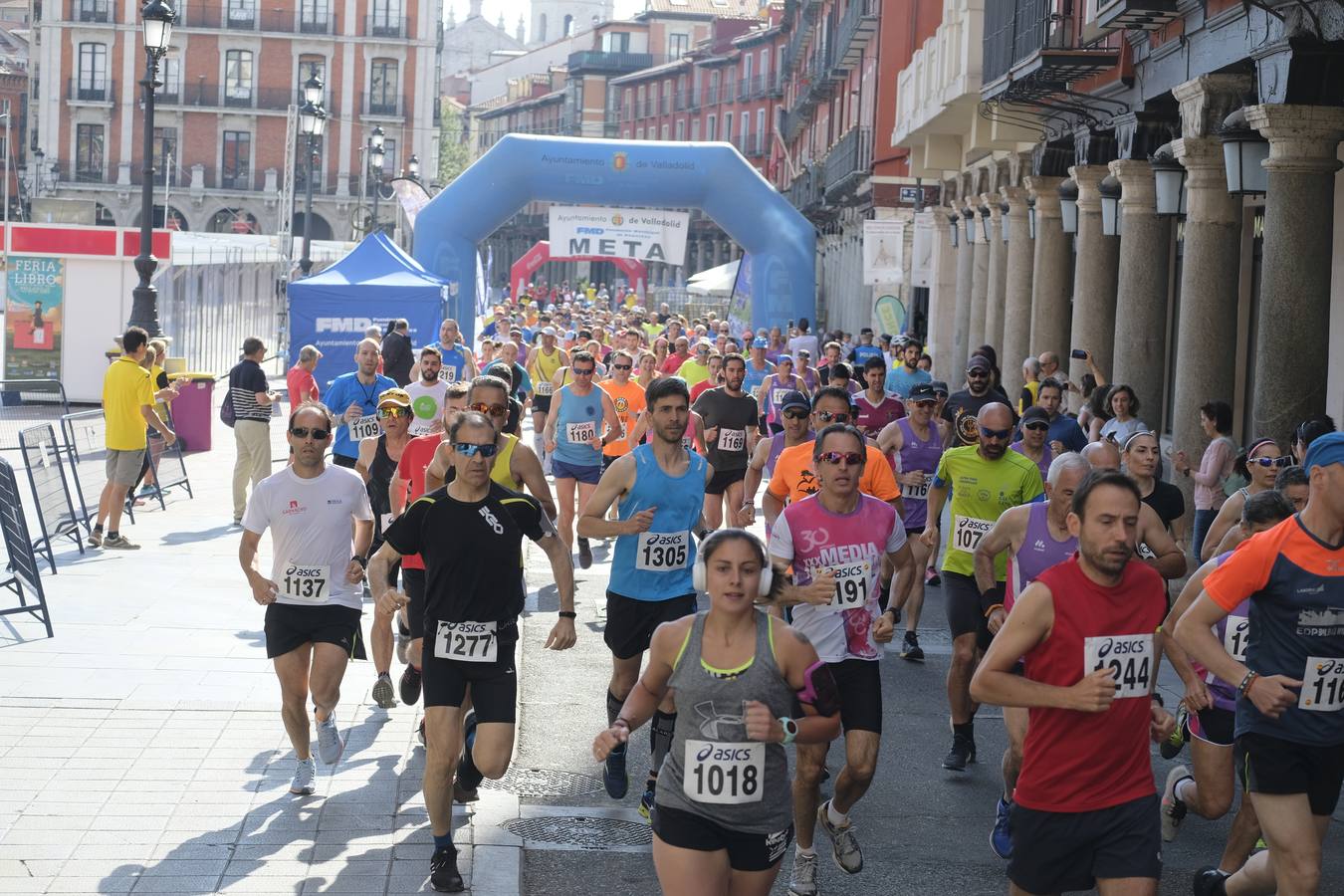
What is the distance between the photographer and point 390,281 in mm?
27766

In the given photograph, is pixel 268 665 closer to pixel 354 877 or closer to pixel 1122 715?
pixel 354 877

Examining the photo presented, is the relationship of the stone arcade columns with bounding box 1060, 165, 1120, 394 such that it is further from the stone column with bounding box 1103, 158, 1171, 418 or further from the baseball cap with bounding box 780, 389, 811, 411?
the baseball cap with bounding box 780, 389, 811, 411

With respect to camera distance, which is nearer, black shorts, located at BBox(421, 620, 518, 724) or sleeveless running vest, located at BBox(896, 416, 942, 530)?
black shorts, located at BBox(421, 620, 518, 724)

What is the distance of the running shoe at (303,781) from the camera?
7.66 m

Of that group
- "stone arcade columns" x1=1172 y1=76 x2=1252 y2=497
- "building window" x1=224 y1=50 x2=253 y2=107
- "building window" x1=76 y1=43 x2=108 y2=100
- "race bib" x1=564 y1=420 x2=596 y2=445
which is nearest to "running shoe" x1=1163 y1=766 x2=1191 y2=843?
"race bib" x1=564 y1=420 x2=596 y2=445

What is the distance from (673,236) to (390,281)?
827cm

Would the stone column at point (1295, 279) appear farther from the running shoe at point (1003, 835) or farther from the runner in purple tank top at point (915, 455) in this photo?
the running shoe at point (1003, 835)

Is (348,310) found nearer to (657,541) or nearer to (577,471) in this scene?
(577,471)

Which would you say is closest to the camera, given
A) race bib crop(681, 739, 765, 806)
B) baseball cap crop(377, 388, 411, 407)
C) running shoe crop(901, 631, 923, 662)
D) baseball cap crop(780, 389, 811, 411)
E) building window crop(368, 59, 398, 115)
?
race bib crop(681, 739, 765, 806)

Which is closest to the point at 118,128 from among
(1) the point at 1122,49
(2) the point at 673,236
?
(2) the point at 673,236

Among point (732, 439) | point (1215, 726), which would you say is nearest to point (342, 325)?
point (732, 439)

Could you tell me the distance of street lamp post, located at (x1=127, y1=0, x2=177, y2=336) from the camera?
1966 centimetres

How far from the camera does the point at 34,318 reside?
2633 centimetres

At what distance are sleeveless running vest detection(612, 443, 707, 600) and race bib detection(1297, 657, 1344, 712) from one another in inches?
129
